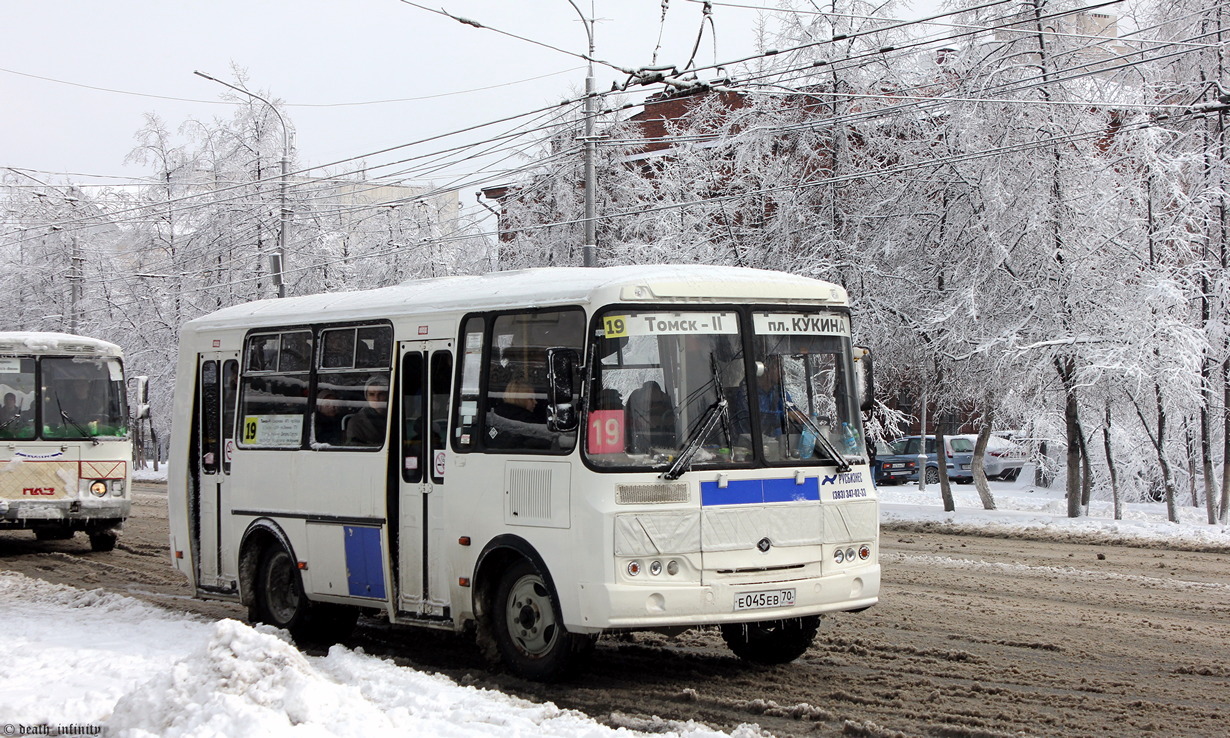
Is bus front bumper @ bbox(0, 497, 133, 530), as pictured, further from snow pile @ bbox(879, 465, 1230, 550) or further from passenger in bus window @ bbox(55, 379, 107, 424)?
snow pile @ bbox(879, 465, 1230, 550)

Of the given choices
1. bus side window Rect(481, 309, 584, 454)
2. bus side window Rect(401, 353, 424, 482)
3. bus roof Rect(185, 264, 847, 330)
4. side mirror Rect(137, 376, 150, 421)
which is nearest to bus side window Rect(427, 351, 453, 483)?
bus side window Rect(401, 353, 424, 482)

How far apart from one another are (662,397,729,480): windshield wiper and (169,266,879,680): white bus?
0.06 ft

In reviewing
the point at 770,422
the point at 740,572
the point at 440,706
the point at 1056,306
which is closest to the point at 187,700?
the point at 440,706

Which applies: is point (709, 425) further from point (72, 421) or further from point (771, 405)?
point (72, 421)

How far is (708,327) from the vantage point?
342 inches

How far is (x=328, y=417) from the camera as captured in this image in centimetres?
1104

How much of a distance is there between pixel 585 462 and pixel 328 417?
351 centimetres

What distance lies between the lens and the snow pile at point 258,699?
6828 mm

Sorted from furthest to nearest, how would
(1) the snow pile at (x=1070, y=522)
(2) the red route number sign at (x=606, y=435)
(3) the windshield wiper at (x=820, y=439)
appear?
(1) the snow pile at (x=1070, y=522), (3) the windshield wiper at (x=820, y=439), (2) the red route number sign at (x=606, y=435)

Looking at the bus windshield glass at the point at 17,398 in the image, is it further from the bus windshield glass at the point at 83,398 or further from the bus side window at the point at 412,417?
the bus side window at the point at 412,417

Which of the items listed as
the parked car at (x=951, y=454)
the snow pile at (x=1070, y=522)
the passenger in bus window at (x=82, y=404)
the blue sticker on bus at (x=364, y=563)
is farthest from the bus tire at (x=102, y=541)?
the parked car at (x=951, y=454)

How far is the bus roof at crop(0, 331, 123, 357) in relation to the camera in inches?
724

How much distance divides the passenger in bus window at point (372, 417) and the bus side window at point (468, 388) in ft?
3.15

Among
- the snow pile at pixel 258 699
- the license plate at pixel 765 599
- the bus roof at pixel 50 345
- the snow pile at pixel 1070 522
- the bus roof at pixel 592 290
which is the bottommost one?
the snow pile at pixel 1070 522
